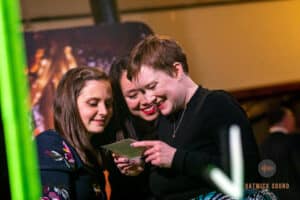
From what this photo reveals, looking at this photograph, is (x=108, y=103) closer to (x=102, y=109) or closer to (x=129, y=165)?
(x=102, y=109)

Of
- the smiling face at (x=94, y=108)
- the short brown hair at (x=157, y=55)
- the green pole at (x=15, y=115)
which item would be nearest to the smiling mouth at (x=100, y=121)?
the smiling face at (x=94, y=108)

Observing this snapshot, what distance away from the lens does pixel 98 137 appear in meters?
1.29

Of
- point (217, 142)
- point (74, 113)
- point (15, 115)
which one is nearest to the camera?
point (15, 115)

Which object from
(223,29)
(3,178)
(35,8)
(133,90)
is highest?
(35,8)

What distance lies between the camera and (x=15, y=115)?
92 cm

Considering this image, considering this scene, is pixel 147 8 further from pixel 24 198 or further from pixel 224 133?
pixel 24 198

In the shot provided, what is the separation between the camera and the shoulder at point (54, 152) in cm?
126

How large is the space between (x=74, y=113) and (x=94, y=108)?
4 centimetres

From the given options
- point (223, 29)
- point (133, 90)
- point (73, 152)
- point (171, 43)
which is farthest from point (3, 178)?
point (223, 29)

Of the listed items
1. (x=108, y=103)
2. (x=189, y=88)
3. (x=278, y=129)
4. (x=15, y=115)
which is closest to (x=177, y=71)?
(x=189, y=88)

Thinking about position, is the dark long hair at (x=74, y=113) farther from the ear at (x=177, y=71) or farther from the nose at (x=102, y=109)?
the ear at (x=177, y=71)

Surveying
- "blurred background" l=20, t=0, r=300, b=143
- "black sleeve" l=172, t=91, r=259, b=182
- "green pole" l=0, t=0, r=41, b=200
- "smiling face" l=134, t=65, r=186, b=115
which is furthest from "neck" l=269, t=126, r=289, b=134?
"green pole" l=0, t=0, r=41, b=200

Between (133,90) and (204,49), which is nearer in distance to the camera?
(133,90)

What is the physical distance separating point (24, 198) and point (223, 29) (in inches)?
26.7
